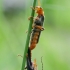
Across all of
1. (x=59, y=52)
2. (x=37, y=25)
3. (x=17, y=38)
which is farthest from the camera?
(x=59, y=52)

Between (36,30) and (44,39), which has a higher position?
(36,30)

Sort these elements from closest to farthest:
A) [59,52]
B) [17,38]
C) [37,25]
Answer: [37,25], [17,38], [59,52]

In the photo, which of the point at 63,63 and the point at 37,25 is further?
the point at 63,63

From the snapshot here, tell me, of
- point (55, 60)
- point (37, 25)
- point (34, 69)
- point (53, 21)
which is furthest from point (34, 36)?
point (53, 21)

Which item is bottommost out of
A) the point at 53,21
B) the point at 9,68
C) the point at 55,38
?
the point at 9,68

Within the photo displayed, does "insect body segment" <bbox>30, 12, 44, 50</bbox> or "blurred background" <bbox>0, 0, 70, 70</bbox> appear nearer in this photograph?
"insect body segment" <bbox>30, 12, 44, 50</bbox>

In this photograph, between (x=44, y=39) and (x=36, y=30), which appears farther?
(x=44, y=39)

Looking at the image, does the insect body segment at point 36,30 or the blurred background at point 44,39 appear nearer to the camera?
the insect body segment at point 36,30

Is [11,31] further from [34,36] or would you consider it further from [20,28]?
[34,36]
